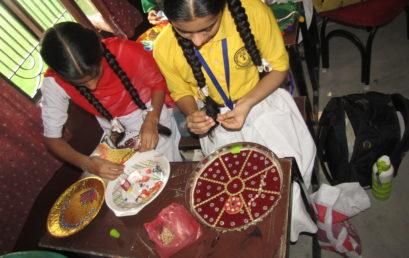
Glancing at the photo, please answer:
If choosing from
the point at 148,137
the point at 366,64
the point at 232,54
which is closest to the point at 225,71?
the point at 232,54

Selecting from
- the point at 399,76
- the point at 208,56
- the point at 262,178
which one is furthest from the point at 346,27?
the point at 262,178

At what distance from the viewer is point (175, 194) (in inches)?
58.3

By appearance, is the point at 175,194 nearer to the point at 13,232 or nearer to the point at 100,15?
the point at 13,232

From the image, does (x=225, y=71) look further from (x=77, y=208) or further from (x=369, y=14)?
(x=369, y=14)

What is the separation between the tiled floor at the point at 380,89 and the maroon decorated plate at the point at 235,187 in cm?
112

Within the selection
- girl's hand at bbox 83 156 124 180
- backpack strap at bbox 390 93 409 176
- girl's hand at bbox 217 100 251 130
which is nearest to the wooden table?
girl's hand at bbox 83 156 124 180

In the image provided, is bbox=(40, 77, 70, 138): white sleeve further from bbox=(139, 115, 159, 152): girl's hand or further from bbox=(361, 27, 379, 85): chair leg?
bbox=(361, 27, 379, 85): chair leg

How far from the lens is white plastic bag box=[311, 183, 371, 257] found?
6.17 ft

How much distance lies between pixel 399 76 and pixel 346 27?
3.25 feet

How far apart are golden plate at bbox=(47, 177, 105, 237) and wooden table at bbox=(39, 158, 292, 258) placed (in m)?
0.04

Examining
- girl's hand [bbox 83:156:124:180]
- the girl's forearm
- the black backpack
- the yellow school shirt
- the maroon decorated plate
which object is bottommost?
the black backpack

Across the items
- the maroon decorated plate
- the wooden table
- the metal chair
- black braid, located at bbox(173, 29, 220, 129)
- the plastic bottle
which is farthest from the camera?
the metal chair

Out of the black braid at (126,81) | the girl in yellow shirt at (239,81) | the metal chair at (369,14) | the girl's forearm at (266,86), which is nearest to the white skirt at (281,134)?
the girl in yellow shirt at (239,81)

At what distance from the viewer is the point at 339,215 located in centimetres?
189
